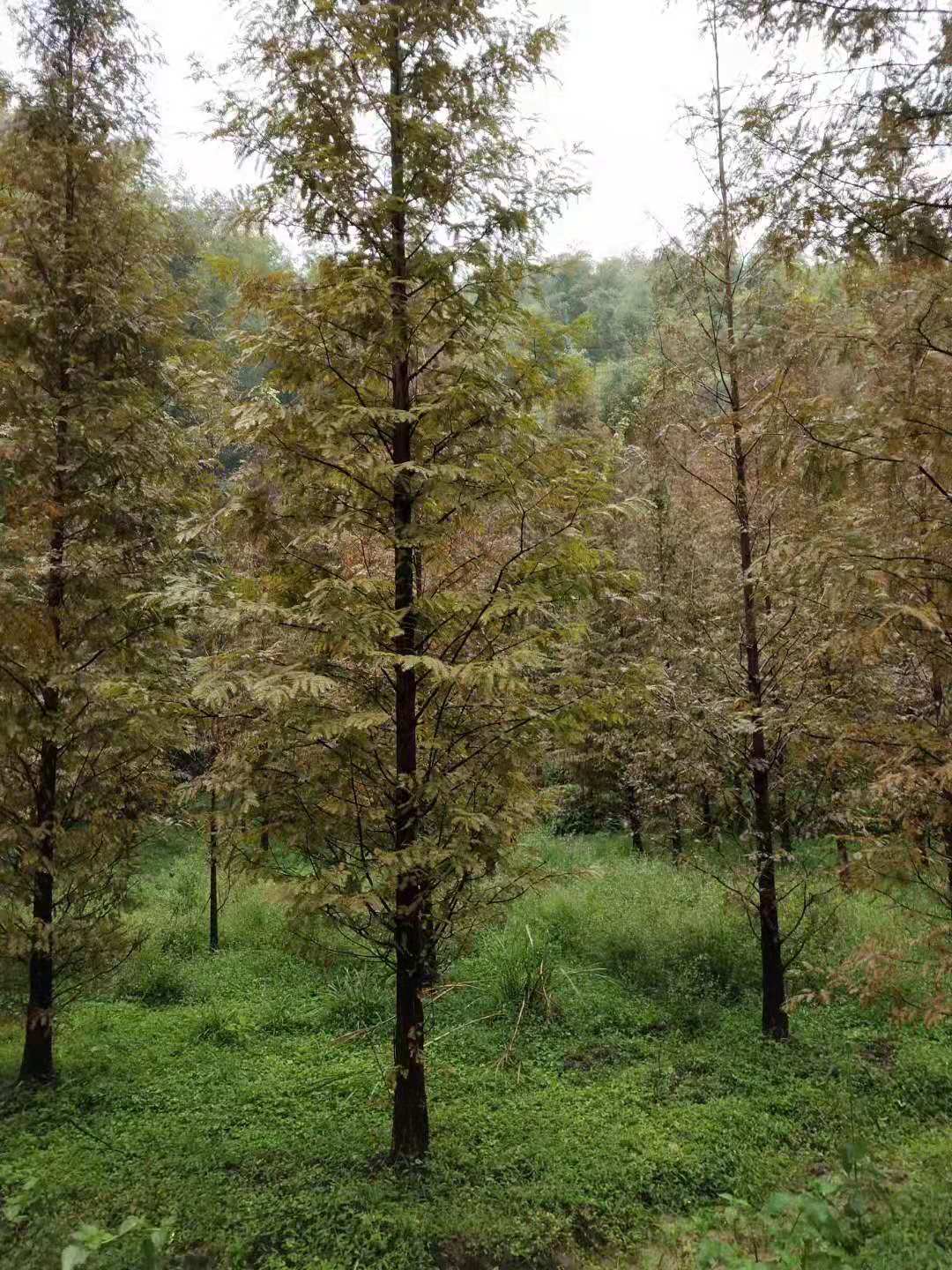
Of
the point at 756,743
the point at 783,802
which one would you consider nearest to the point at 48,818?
the point at 756,743

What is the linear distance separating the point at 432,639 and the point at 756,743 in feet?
13.5

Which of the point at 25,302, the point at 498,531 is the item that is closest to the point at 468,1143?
the point at 498,531

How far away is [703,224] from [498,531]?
481cm

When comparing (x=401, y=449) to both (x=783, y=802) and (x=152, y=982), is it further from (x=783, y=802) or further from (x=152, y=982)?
(x=152, y=982)

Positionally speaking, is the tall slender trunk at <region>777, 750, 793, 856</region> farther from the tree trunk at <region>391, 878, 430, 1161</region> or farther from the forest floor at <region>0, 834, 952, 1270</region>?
the tree trunk at <region>391, 878, 430, 1161</region>

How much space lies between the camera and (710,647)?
336 inches

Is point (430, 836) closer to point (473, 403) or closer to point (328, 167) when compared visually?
point (473, 403)

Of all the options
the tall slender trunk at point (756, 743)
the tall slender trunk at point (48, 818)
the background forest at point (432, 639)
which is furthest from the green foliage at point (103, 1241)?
the tall slender trunk at point (756, 743)

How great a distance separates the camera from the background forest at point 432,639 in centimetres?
504

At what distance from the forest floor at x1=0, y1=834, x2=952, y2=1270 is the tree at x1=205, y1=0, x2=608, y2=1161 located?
0.84 meters

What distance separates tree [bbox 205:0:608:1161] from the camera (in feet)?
18.3

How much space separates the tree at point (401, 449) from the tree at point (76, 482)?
2.11m

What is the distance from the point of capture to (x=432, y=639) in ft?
21.2

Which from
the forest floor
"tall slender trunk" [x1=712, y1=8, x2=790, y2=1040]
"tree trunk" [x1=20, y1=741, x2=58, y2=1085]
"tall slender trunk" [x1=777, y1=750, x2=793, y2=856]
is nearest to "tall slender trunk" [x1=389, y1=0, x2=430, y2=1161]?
the forest floor
